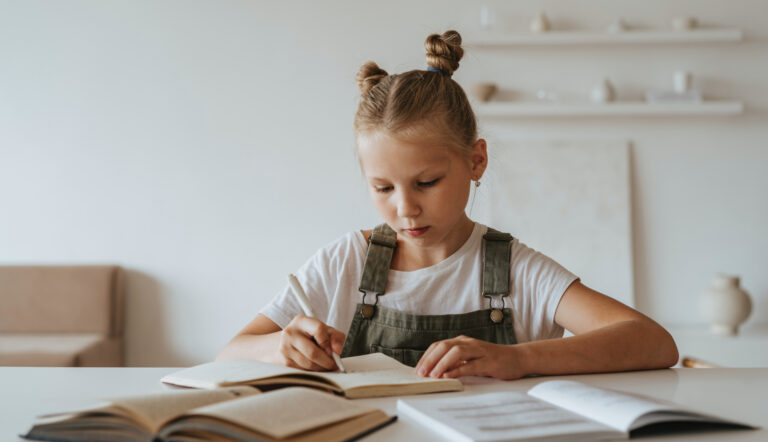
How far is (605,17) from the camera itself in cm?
329

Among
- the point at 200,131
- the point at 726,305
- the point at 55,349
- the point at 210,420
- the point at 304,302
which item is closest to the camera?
the point at 210,420

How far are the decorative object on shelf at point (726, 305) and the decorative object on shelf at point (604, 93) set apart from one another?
890 millimetres

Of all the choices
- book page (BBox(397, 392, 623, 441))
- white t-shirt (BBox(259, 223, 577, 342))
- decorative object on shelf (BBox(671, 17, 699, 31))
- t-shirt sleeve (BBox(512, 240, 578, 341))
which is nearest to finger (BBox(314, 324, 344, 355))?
book page (BBox(397, 392, 623, 441))

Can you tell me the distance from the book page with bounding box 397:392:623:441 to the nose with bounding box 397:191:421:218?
18.0 inches

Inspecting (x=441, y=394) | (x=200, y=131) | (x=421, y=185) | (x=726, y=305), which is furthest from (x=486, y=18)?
(x=441, y=394)

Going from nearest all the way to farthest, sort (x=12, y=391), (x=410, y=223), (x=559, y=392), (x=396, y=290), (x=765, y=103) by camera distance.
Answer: (x=559, y=392)
(x=12, y=391)
(x=410, y=223)
(x=396, y=290)
(x=765, y=103)

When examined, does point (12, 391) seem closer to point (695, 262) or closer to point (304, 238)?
point (304, 238)

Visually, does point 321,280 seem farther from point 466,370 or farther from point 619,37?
point 619,37

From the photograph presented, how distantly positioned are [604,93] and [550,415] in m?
2.67

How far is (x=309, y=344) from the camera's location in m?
1.09

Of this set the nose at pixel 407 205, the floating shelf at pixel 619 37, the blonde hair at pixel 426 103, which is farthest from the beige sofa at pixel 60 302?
the nose at pixel 407 205

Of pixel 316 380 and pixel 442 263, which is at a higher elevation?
pixel 442 263

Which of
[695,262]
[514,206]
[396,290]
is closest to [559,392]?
[396,290]

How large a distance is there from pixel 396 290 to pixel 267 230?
77.6 inches
